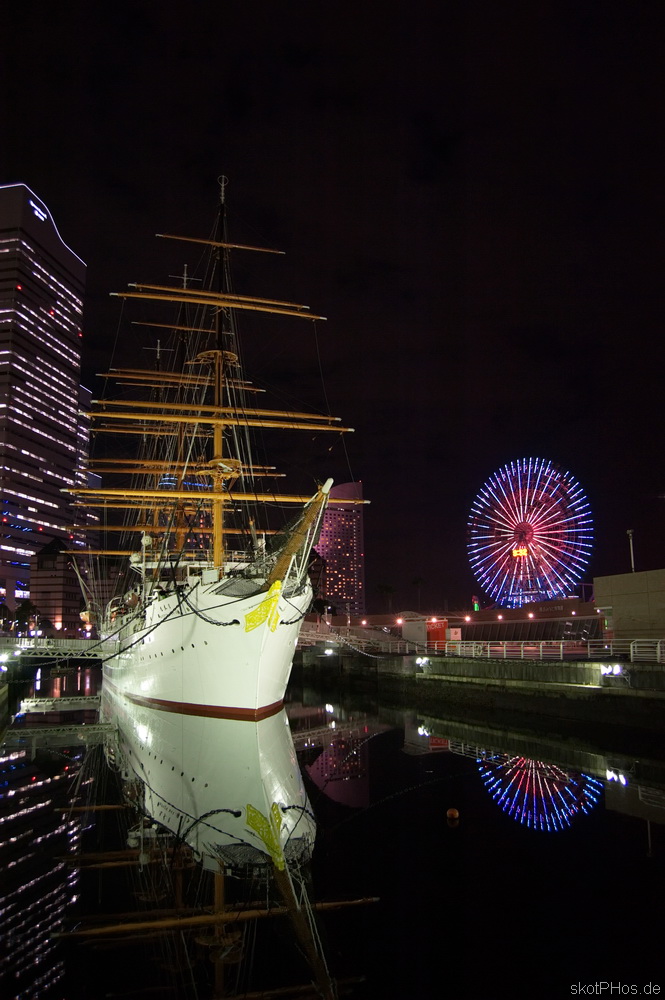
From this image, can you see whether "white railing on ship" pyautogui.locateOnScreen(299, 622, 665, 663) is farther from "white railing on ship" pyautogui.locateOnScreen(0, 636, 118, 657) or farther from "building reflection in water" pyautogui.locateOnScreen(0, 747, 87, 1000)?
"building reflection in water" pyautogui.locateOnScreen(0, 747, 87, 1000)

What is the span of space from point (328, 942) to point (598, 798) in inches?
Answer: 305

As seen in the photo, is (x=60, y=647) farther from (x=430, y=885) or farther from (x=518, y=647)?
(x=430, y=885)

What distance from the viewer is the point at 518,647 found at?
3156 cm

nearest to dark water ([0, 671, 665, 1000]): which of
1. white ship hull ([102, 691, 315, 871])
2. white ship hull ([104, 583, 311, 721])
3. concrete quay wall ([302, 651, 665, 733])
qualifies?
white ship hull ([102, 691, 315, 871])

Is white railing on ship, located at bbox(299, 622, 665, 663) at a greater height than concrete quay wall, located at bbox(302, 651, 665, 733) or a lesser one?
greater

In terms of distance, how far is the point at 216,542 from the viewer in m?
25.7

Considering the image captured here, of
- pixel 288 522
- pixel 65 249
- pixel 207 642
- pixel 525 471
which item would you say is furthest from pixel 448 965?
pixel 65 249

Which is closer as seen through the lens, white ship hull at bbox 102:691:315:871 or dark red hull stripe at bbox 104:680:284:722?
white ship hull at bbox 102:691:315:871

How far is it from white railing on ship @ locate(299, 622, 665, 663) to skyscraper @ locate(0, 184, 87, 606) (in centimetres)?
10702

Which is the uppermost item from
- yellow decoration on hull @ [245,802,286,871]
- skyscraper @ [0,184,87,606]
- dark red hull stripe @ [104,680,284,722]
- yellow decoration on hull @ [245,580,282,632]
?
skyscraper @ [0,184,87,606]

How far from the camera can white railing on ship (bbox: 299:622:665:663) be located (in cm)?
2263

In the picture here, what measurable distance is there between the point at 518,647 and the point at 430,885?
79.7 ft

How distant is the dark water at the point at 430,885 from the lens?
639 centimetres

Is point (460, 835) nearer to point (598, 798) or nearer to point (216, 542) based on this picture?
point (598, 798)
